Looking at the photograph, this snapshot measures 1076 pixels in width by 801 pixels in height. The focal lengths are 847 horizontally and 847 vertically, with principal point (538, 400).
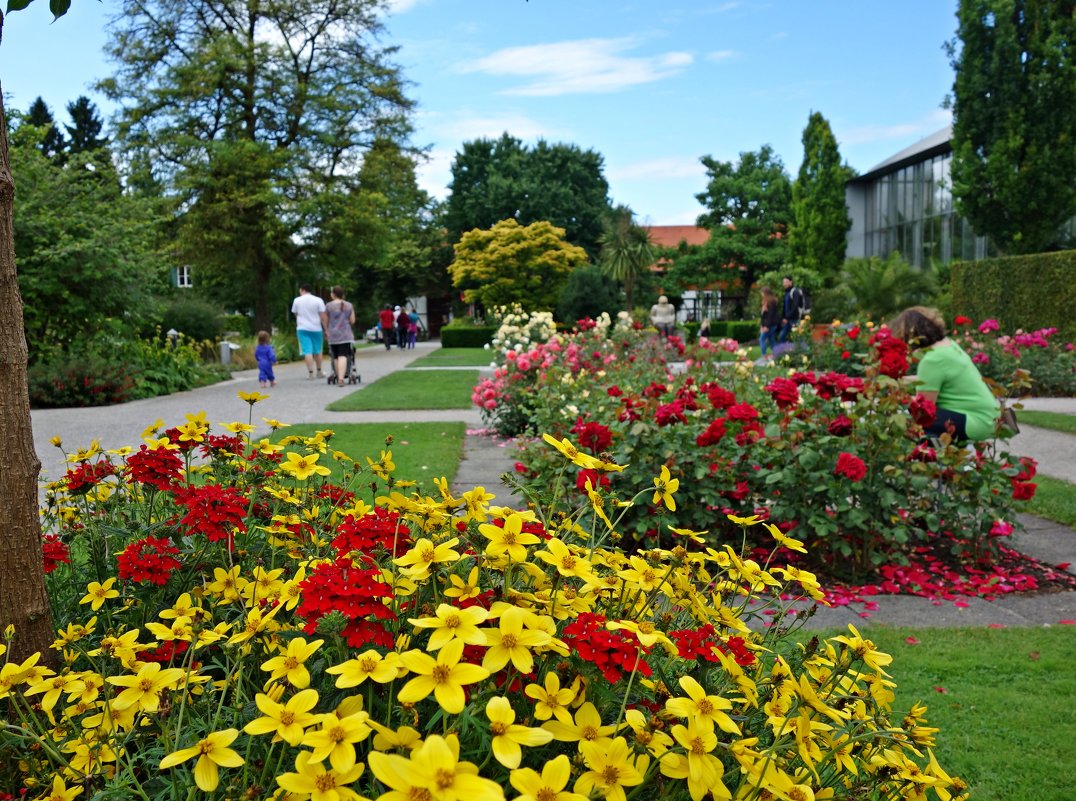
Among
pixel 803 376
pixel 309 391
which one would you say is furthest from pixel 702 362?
pixel 309 391

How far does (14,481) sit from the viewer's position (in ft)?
5.41

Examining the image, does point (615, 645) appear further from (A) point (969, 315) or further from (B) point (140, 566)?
(A) point (969, 315)

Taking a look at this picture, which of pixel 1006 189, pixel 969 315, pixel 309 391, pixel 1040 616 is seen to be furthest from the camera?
pixel 1006 189

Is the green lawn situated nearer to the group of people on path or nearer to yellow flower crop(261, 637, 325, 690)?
yellow flower crop(261, 637, 325, 690)

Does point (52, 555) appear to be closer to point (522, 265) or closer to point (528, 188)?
point (522, 265)

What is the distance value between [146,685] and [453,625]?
1.67ft

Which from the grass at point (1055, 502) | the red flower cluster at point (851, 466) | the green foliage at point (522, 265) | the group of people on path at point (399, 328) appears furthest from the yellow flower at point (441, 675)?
the green foliage at point (522, 265)

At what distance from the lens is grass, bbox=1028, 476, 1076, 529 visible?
5137 mm

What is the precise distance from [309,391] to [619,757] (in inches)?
499

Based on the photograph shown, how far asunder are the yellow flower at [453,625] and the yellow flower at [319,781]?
0.17 m

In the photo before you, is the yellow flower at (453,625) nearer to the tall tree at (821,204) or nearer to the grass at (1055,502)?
the grass at (1055,502)

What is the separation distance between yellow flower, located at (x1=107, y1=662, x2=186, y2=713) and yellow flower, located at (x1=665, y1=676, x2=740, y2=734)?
72cm

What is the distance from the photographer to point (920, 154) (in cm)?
2991

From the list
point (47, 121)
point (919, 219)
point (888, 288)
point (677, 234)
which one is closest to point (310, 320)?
point (888, 288)
